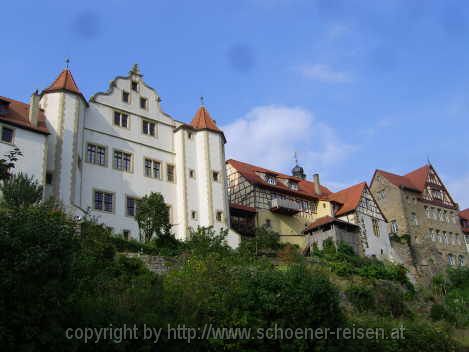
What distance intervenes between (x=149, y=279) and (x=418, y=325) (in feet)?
47.3

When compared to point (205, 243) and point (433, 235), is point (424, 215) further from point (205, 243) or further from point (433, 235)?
point (205, 243)

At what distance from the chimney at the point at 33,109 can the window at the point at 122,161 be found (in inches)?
262

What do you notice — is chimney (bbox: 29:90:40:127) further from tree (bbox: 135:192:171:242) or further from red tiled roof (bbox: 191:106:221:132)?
red tiled roof (bbox: 191:106:221:132)

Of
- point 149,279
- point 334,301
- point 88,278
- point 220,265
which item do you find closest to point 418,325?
point 334,301

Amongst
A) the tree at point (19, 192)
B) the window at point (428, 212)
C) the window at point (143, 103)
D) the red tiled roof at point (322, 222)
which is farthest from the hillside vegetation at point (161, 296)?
the window at point (428, 212)

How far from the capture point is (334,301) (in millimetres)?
22750

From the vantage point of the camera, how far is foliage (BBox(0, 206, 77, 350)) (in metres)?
14.6

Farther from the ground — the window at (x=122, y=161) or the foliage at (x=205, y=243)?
the window at (x=122, y=161)

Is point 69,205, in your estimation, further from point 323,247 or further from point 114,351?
point 323,247

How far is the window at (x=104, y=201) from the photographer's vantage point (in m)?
37.9

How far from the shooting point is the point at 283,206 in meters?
51.4

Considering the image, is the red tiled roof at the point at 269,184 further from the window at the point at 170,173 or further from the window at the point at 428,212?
the window at the point at 428,212

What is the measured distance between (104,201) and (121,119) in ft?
22.8

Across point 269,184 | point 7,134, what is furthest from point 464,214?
point 7,134
